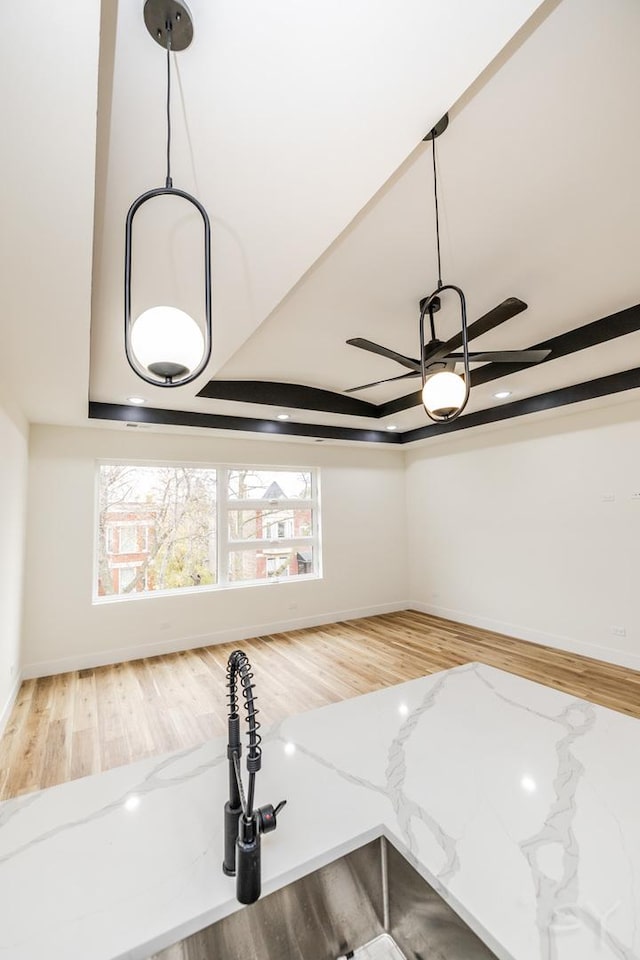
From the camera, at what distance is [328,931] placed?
0.87 meters

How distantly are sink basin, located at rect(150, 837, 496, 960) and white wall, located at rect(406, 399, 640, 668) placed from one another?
12.9 feet

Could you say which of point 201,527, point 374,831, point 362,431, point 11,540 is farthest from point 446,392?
point 362,431

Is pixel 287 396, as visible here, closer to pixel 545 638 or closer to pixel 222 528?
pixel 222 528

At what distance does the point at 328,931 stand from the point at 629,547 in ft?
13.5

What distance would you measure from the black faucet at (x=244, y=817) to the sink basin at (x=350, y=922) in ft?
0.26

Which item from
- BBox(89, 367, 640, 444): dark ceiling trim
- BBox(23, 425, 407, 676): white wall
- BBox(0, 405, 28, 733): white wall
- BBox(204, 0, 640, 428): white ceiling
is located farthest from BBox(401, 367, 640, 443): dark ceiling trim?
BBox(0, 405, 28, 733): white wall

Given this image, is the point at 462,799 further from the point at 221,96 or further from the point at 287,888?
the point at 221,96

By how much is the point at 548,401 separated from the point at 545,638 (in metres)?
2.44

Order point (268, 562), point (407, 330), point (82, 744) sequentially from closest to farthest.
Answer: point (82, 744), point (407, 330), point (268, 562)

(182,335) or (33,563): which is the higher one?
(182,335)

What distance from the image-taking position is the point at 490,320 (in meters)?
2.15

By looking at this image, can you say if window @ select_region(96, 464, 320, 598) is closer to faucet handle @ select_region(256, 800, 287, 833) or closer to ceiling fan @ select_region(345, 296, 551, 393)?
ceiling fan @ select_region(345, 296, 551, 393)

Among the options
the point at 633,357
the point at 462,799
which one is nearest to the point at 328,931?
the point at 462,799

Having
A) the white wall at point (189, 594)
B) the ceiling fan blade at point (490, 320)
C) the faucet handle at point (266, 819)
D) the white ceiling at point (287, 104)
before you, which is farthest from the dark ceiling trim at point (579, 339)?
the faucet handle at point (266, 819)
